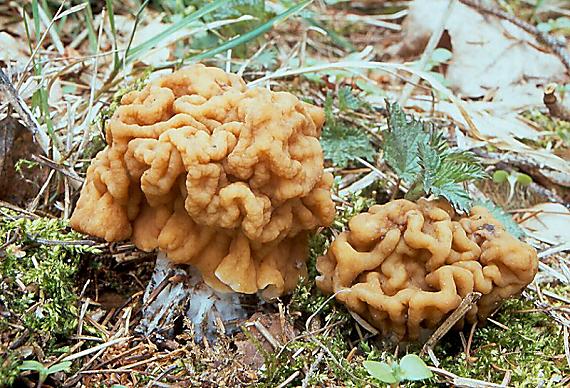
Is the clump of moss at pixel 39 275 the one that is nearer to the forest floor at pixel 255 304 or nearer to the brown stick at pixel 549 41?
the forest floor at pixel 255 304

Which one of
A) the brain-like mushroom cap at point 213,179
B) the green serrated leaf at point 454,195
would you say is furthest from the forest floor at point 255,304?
the green serrated leaf at point 454,195

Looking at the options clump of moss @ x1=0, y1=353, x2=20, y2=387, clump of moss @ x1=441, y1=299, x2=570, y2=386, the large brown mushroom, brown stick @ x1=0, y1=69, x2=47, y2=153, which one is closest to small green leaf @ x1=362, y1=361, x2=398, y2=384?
clump of moss @ x1=441, y1=299, x2=570, y2=386

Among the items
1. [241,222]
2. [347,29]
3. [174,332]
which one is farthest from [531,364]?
[347,29]

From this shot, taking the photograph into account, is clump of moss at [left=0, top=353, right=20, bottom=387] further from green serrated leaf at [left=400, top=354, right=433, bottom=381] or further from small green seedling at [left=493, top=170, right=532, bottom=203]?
small green seedling at [left=493, top=170, right=532, bottom=203]

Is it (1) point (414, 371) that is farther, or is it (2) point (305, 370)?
(2) point (305, 370)

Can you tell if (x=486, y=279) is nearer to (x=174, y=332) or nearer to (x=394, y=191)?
(x=394, y=191)

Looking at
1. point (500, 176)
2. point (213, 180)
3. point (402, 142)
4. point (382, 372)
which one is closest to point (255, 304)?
point (213, 180)

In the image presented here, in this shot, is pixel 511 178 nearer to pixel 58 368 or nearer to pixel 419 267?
pixel 419 267
